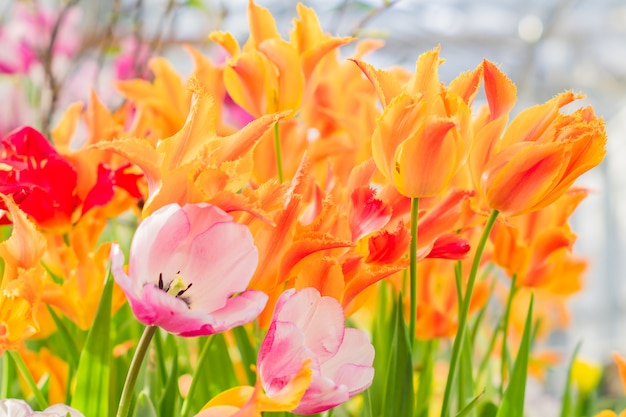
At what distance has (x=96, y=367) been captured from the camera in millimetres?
294

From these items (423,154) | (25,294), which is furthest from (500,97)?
(25,294)

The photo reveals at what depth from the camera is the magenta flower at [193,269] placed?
187 millimetres

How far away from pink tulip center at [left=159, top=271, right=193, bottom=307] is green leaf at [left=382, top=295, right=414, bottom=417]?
9 centimetres

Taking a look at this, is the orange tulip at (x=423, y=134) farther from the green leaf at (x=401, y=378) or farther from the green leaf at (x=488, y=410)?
the green leaf at (x=488, y=410)

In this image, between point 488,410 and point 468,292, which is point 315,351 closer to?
point 468,292

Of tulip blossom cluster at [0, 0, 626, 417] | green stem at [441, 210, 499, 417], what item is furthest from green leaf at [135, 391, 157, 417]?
green stem at [441, 210, 499, 417]

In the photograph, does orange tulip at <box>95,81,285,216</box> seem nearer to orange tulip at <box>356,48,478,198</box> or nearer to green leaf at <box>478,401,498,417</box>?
orange tulip at <box>356,48,478,198</box>

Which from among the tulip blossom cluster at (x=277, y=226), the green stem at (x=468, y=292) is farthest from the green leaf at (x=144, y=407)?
the green stem at (x=468, y=292)

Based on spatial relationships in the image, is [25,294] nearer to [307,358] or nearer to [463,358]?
[307,358]

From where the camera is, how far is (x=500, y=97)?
0.82 feet

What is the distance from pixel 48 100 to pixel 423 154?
394 millimetres

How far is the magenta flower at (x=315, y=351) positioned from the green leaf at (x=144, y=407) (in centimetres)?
9

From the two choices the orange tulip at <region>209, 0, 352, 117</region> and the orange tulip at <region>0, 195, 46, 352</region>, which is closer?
the orange tulip at <region>0, 195, 46, 352</region>

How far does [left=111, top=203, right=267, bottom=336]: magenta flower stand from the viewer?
0.61 ft
